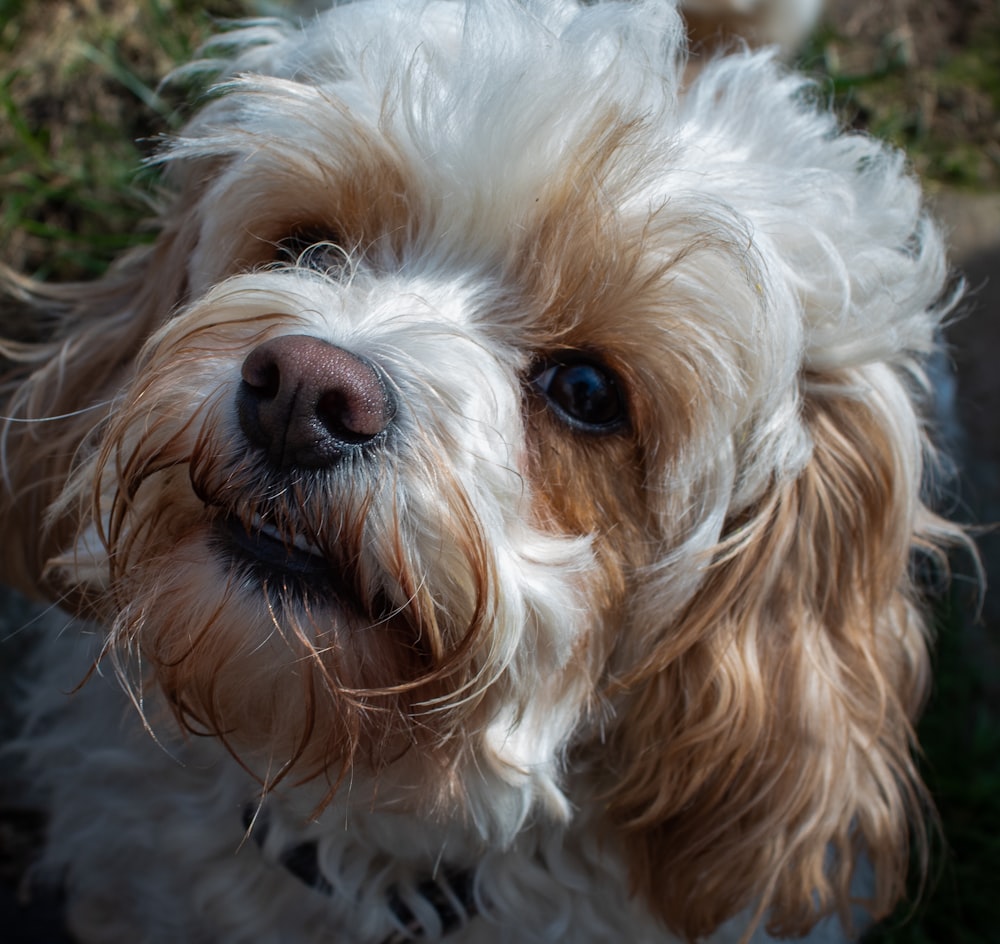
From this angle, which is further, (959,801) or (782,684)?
(959,801)

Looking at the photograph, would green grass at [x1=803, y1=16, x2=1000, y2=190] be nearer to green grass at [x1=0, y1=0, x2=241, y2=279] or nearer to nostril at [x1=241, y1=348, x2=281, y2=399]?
green grass at [x1=0, y1=0, x2=241, y2=279]

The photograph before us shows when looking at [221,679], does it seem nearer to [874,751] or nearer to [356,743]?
[356,743]

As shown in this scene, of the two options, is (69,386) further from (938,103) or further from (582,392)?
(938,103)

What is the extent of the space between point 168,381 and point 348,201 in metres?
0.44

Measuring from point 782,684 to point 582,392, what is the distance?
2.03ft

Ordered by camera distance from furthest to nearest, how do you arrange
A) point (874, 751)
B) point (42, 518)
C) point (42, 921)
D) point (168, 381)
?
point (42, 921), point (42, 518), point (874, 751), point (168, 381)

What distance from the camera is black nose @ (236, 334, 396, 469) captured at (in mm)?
1455

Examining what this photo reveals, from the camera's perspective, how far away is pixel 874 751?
80.4 inches

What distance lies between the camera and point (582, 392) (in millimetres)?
1806

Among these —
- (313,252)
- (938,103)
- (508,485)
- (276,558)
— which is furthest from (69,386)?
(938,103)

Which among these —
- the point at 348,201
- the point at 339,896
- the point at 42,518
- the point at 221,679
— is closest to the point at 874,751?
the point at 339,896

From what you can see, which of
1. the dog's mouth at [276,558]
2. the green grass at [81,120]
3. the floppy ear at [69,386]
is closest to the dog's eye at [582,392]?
the dog's mouth at [276,558]

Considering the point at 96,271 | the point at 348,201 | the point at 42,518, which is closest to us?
the point at 348,201

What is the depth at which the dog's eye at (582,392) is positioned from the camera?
5.90 feet
